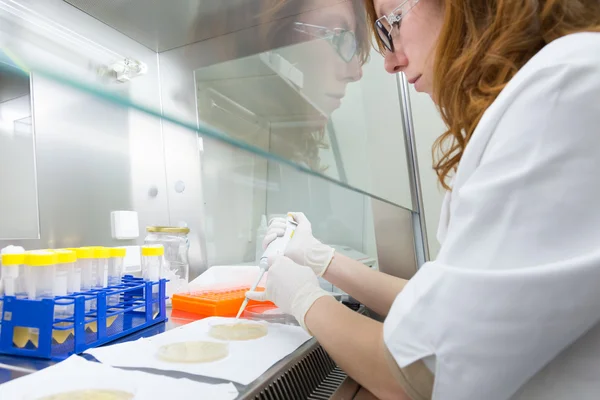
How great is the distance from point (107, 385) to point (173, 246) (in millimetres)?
904

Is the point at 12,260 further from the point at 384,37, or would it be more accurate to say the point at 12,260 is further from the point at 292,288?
the point at 384,37

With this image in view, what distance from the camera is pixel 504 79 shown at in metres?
0.68

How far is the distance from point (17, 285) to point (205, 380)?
0.45m

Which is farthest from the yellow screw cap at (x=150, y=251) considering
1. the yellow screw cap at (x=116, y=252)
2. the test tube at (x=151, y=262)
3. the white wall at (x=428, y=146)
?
the white wall at (x=428, y=146)

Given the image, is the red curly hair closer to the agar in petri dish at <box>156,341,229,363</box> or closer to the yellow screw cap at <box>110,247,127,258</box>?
the agar in petri dish at <box>156,341,229,363</box>

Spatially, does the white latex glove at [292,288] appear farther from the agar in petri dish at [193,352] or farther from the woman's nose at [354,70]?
the woman's nose at [354,70]

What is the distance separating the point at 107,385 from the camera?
0.56m

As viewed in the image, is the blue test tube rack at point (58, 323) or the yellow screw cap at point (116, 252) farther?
the yellow screw cap at point (116, 252)

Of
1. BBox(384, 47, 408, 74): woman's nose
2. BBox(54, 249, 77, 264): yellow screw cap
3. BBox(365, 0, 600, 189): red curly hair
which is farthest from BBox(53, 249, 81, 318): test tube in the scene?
BBox(384, 47, 408, 74): woman's nose

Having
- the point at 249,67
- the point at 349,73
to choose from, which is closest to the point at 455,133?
the point at 349,73

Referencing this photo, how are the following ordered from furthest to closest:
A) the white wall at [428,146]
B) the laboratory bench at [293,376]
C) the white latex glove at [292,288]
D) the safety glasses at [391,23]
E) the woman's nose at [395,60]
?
1. the white wall at [428,146]
2. the woman's nose at [395,60]
3. the safety glasses at [391,23]
4. the white latex glove at [292,288]
5. the laboratory bench at [293,376]

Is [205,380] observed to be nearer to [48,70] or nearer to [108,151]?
[48,70]

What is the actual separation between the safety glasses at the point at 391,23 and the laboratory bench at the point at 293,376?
844 millimetres

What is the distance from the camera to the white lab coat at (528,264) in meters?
0.49
